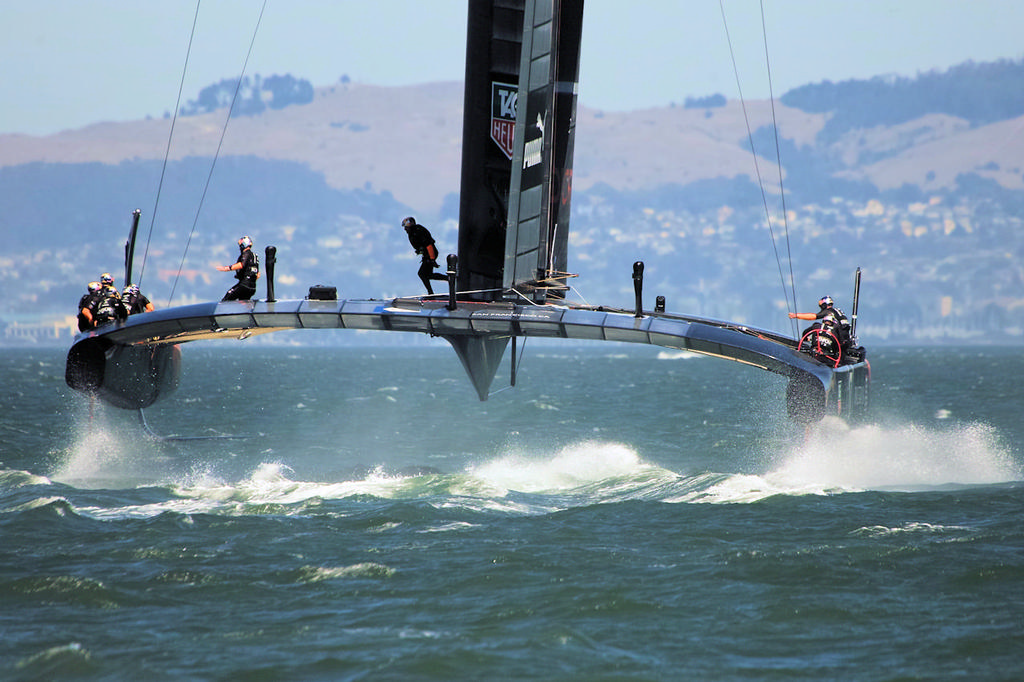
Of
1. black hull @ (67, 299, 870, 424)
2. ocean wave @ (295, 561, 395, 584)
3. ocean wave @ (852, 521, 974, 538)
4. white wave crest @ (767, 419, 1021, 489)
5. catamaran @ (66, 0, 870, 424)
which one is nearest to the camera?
ocean wave @ (295, 561, 395, 584)

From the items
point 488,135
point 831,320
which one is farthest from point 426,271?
point 831,320

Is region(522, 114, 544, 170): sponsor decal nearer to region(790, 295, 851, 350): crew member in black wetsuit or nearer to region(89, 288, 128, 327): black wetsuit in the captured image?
region(790, 295, 851, 350): crew member in black wetsuit

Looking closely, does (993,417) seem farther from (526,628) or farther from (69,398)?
(69,398)

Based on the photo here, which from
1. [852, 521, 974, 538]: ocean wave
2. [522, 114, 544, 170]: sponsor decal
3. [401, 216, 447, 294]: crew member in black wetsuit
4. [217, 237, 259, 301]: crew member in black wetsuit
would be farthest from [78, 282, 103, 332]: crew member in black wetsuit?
[852, 521, 974, 538]: ocean wave

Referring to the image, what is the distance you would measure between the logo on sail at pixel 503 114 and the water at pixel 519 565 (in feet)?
11.4

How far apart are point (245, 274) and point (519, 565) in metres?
5.99

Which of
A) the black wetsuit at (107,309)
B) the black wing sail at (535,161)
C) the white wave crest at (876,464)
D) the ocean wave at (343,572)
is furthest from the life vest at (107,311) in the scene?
the white wave crest at (876,464)

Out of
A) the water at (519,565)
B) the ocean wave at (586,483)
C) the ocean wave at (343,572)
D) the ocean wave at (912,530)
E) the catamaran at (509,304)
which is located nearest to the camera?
the water at (519,565)

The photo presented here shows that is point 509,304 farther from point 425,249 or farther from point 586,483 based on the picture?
point 586,483

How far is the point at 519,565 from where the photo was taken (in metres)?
8.55

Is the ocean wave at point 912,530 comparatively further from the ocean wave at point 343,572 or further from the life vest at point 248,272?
the life vest at point 248,272

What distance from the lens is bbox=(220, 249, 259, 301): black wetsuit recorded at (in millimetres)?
12991

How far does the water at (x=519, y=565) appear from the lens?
6.50 meters

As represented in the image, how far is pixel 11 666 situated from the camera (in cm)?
635
